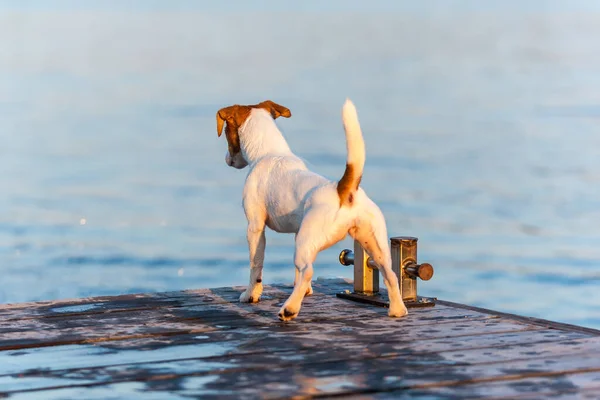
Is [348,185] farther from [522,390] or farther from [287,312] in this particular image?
[522,390]

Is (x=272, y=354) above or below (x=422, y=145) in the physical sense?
below

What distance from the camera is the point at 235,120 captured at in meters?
6.73

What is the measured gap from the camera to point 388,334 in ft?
17.5

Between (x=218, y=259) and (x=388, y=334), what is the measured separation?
6011 millimetres

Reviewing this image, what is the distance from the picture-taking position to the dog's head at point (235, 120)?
22.1 ft

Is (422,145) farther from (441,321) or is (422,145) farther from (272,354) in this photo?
(272,354)

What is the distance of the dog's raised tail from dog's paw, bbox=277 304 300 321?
616mm

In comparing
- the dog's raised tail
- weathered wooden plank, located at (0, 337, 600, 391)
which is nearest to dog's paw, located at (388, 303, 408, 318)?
the dog's raised tail

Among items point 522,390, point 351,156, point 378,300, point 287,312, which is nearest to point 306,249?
point 287,312

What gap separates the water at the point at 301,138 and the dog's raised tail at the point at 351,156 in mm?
4533

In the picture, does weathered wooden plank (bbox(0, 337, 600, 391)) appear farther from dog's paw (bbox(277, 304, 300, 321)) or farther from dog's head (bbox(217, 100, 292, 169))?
dog's head (bbox(217, 100, 292, 169))

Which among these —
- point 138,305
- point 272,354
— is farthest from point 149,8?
point 272,354

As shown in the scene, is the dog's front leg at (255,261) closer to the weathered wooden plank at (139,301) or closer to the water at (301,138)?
the weathered wooden plank at (139,301)

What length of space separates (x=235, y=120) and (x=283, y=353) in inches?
87.4
